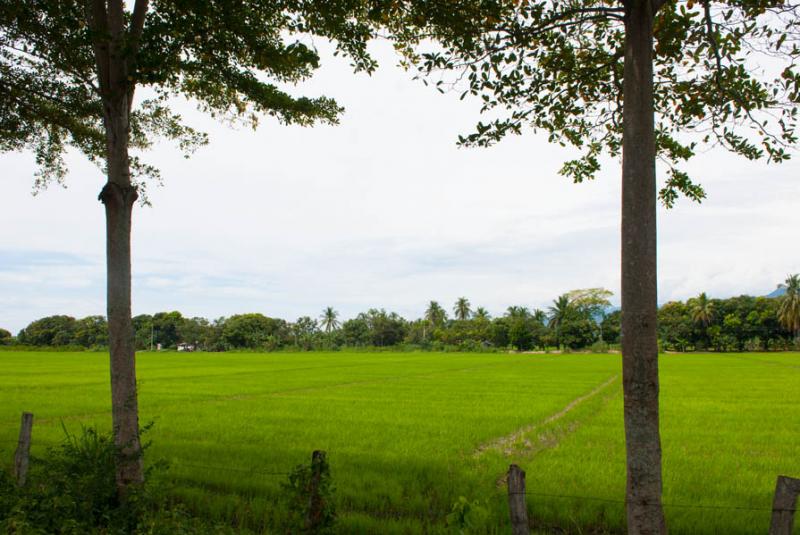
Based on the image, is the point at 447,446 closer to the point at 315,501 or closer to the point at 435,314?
the point at 315,501

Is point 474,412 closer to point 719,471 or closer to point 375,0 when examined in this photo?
point 719,471

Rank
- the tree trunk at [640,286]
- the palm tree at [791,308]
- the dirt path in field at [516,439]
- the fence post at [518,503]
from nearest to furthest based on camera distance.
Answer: the tree trunk at [640,286] → the fence post at [518,503] → the dirt path in field at [516,439] → the palm tree at [791,308]

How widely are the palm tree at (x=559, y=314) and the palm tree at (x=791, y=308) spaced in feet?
95.6

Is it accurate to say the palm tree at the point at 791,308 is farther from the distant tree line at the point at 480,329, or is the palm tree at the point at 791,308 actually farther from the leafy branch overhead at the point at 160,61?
the leafy branch overhead at the point at 160,61

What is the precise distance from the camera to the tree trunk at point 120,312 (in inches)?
233

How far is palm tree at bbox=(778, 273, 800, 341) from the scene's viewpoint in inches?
2896

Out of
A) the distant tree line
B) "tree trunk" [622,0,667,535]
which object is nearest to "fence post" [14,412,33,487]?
"tree trunk" [622,0,667,535]

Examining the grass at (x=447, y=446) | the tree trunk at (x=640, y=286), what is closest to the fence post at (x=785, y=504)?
the tree trunk at (x=640, y=286)

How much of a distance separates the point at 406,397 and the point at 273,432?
31.9ft

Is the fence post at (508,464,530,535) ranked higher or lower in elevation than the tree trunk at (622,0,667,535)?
lower

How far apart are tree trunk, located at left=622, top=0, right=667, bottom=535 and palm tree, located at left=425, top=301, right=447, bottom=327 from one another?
115695mm

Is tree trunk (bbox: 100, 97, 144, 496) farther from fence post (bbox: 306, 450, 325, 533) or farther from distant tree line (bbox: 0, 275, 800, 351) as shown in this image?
distant tree line (bbox: 0, 275, 800, 351)

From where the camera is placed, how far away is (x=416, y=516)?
6.84 metres

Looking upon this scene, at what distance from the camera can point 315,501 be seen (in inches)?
190
